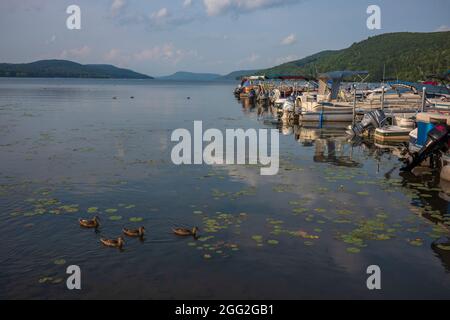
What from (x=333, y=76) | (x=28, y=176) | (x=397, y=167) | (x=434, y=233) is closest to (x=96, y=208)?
(x=28, y=176)

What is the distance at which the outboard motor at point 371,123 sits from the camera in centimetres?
2859

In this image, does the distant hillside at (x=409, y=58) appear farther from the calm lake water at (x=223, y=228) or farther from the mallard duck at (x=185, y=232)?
the mallard duck at (x=185, y=232)

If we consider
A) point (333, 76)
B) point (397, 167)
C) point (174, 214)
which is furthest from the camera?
point (333, 76)

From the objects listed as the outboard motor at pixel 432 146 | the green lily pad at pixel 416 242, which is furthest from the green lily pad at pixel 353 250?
the outboard motor at pixel 432 146

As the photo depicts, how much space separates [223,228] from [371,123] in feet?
69.1

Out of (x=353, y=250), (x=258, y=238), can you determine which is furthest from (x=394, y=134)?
(x=258, y=238)

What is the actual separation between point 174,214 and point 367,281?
630 centimetres

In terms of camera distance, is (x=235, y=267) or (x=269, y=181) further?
(x=269, y=181)

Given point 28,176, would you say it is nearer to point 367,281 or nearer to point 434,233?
point 367,281

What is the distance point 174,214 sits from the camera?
1280cm

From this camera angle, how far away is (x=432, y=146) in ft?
58.1

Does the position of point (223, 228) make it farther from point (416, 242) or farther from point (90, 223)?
point (416, 242)

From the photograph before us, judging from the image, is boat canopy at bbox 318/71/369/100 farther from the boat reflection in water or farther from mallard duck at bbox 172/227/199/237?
mallard duck at bbox 172/227/199/237

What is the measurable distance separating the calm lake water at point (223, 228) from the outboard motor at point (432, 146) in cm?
102
